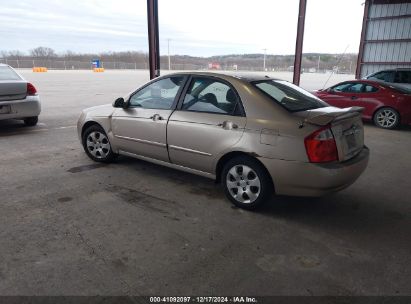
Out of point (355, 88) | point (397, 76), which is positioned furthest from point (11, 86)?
point (397, 76)

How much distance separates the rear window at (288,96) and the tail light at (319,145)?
0.47 meters

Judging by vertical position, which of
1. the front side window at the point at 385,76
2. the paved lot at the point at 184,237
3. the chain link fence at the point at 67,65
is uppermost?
the chain link fence at the point at 67,65

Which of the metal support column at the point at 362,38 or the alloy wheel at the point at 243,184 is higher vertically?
the metal support column at the point at 362,38

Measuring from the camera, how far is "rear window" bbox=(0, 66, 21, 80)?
748 centimetres

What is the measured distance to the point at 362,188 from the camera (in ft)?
14.8

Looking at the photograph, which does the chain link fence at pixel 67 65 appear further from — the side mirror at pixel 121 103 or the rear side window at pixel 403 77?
the side mirror at pixel 121 103

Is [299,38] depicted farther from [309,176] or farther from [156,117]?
[309,176]

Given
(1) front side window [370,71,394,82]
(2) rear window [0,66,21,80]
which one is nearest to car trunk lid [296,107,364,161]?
(2) rear window [0,66,21,80]

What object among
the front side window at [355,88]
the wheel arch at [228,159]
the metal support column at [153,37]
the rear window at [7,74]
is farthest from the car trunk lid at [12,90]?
the front side window at [355,88]

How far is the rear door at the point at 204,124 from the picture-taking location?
12.1 ft

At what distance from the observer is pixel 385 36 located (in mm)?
15125

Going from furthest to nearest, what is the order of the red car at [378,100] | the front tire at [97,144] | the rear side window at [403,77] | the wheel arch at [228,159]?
the rear side window at [403,77], the red car at [378,100], the front tire at [97,144], the wheel arch at [228,159]

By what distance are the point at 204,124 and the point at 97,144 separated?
2220 millimetres

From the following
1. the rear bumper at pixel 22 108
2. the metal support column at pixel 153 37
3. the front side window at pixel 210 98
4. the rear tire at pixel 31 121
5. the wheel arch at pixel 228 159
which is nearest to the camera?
the wheel arch at pixel 228 159
